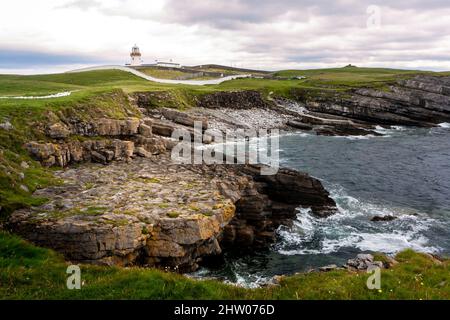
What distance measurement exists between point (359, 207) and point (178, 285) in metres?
27.5

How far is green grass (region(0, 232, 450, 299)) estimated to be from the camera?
1258 cm

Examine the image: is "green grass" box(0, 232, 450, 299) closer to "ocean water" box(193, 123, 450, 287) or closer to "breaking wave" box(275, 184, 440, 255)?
"ocean water" box(193, 123, 450, 287)

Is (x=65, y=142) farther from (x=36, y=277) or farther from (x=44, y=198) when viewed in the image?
(x=36, y=277)

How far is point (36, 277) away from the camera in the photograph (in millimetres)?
14023

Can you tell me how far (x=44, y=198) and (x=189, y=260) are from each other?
8851 millimetres

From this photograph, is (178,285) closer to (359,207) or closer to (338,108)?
(359,207)

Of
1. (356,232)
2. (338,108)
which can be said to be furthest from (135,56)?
(356,232)

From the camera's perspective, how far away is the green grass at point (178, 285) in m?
12.6
